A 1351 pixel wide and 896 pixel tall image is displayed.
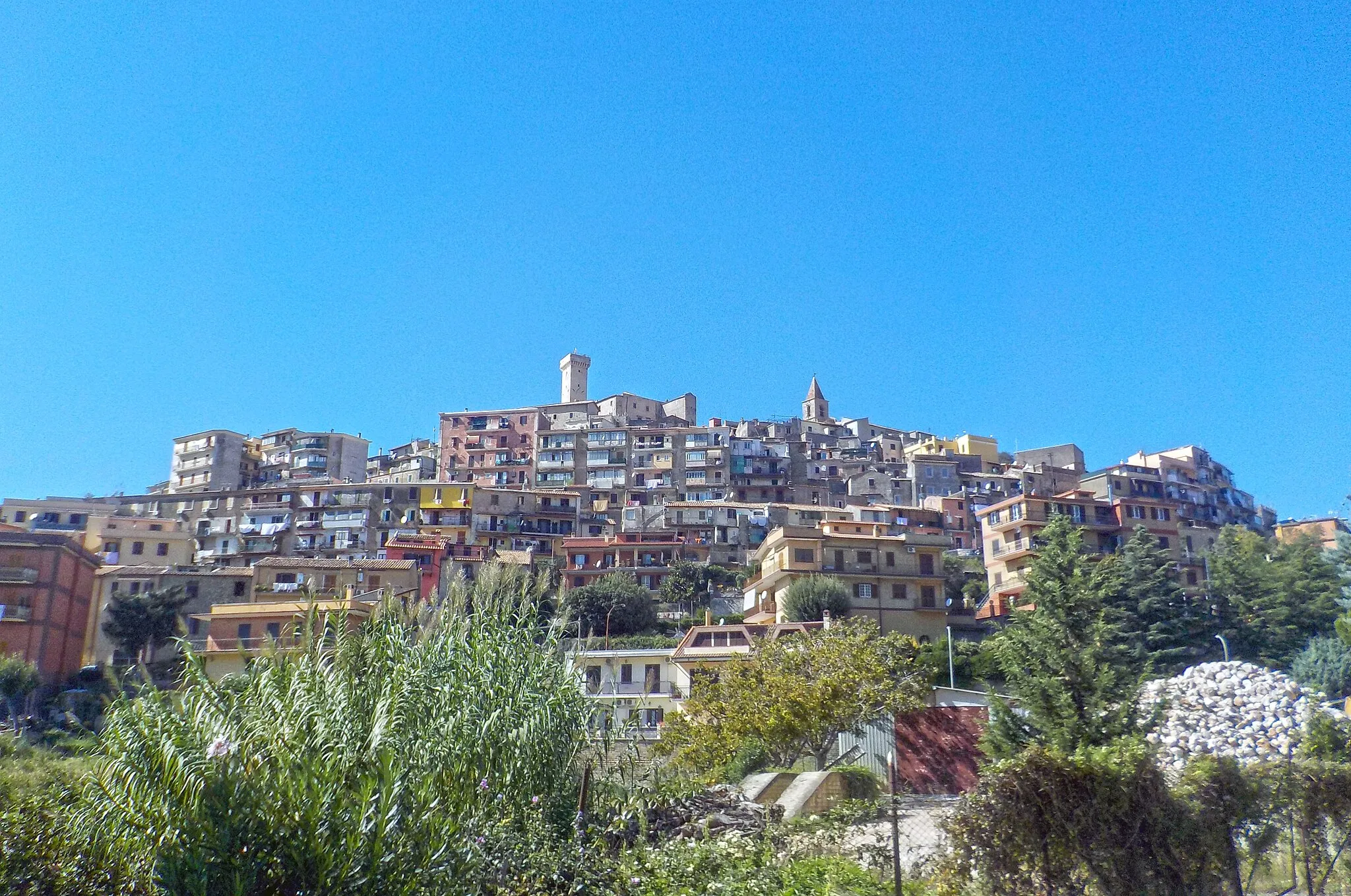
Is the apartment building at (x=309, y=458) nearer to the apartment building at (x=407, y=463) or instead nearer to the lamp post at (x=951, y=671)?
the apartment building at (x=407, y=463)

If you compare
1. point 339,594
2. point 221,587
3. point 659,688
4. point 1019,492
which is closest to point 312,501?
point 221,587

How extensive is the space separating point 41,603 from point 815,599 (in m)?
34.9

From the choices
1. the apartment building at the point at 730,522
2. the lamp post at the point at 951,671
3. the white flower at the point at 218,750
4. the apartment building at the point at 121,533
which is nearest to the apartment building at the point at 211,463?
the apartment building at the point at 121,533

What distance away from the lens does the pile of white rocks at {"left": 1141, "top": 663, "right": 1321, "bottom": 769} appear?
2597 centimetres

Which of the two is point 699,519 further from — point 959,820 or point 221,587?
point 959,820

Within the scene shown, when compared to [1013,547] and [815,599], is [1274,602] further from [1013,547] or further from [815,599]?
[815,599]

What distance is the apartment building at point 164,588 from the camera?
52906 mm

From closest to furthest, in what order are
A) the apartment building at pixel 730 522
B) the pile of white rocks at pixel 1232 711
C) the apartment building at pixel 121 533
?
1. the pile of white rocks at pixel 1232 711
2. the apartment building at pixel 121 533
3. the apartment building at pixel 730 522

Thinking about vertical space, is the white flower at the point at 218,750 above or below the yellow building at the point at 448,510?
below

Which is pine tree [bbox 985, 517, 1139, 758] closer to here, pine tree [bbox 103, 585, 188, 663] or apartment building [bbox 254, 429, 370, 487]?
pine tree [bbox 103, 585, 188, 663]

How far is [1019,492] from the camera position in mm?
92438

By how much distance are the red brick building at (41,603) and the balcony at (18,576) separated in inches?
1.1

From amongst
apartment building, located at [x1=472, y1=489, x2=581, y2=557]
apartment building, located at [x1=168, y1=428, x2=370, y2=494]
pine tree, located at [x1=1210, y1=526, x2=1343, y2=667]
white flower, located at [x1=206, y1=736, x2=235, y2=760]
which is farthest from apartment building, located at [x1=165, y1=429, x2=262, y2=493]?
white flower, located at [x1=206, y1=736, x2=235, y2=760]

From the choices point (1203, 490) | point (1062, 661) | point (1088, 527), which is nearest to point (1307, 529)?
point (1203, 490)
